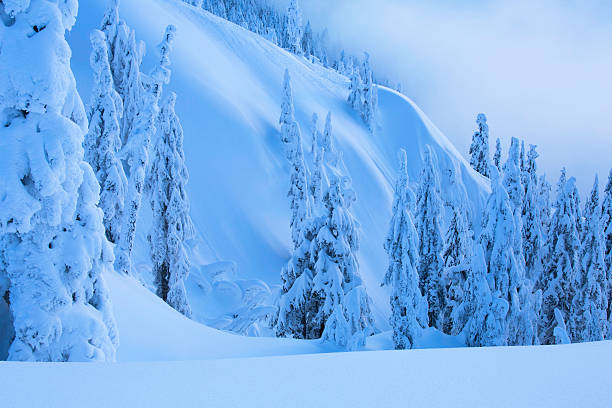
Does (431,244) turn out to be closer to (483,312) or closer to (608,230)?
(483,312)

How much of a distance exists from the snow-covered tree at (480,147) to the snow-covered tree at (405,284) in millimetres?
38500

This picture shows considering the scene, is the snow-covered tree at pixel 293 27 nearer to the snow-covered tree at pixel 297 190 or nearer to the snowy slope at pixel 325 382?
the snow-covered tree at pixel 297 190

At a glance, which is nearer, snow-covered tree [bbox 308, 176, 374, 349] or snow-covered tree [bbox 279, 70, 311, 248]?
snow-covered tree [bbox 308, 176, 374, 349]

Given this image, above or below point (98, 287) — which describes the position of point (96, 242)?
above

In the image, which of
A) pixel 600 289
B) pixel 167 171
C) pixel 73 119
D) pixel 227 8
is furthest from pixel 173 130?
pixel 227 8

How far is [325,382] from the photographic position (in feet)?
10.7

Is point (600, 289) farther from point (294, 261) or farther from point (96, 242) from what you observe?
point (96, 242)

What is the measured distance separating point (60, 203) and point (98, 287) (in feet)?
5.44

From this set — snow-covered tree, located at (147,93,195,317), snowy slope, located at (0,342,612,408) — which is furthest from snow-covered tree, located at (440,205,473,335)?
snowy slope, located at (0,342,612,408)

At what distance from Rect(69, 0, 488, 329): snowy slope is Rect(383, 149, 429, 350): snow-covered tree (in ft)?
42.8

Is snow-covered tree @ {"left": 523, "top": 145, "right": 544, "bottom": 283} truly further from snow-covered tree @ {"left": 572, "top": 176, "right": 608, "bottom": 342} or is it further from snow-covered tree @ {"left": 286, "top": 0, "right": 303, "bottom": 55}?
snow-covered tree @ {"left": 286, "top": 0, "right": 303, "bottom": 55}

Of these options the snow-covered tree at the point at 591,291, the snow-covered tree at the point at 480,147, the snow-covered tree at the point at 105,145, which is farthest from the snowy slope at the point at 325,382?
the snow-covered tree at the point at 480,147

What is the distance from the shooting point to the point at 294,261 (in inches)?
757

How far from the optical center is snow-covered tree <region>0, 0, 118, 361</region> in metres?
5.97
